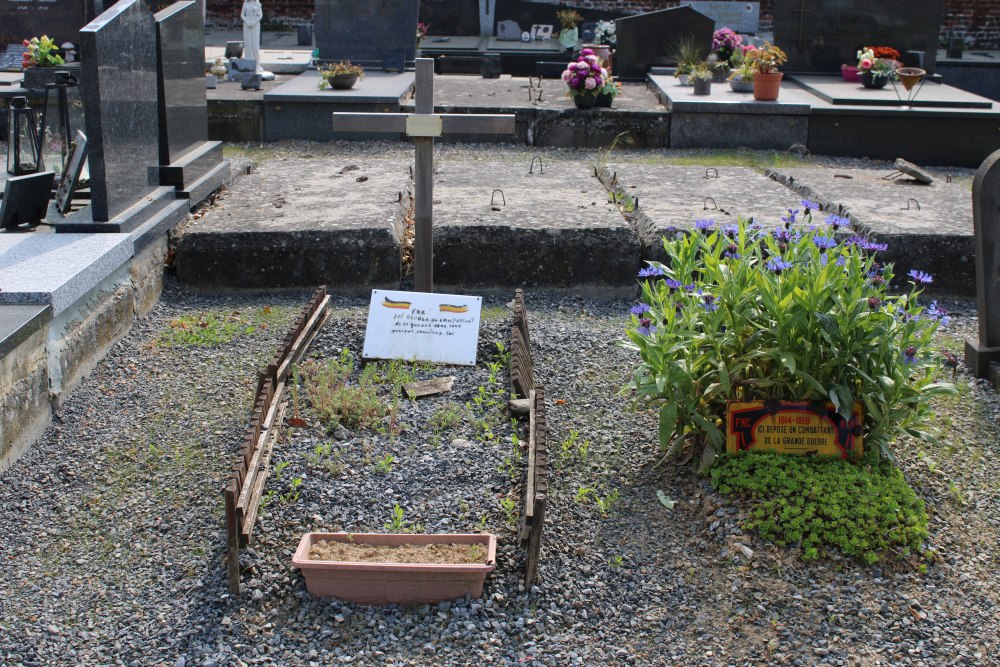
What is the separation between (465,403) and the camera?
13.6 feet

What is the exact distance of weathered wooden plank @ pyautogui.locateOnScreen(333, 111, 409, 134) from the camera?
4.85 m

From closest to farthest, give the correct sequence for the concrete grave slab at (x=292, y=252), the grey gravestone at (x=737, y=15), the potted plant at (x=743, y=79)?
1. the concrete grave slab at (x=292, y=252)
2. the potted plant at (x=743, y=79)
3. the grey gravestone at (x=737, y=15)

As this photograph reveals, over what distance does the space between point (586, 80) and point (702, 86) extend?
1.23 metres

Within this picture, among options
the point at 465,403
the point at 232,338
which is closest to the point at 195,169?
the point at 232,338

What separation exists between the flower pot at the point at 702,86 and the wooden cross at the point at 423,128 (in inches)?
216

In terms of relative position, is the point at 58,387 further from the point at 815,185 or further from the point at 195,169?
the point at 815,185

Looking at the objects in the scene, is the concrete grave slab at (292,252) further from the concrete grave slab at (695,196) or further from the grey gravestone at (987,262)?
the grey gravestone at (987,262)

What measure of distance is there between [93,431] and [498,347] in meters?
1.68

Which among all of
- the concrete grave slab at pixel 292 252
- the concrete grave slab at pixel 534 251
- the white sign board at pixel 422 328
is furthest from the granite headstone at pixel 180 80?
the white sign board at pixel 422 328

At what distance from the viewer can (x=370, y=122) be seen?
495 centimetres

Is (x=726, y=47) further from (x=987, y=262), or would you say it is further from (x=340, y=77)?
(x=987, y=262)

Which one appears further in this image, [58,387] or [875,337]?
[58,387]

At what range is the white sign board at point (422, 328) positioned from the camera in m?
4.48

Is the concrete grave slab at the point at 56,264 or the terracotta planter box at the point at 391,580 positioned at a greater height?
the concrete grave slab at the point at 56,264
